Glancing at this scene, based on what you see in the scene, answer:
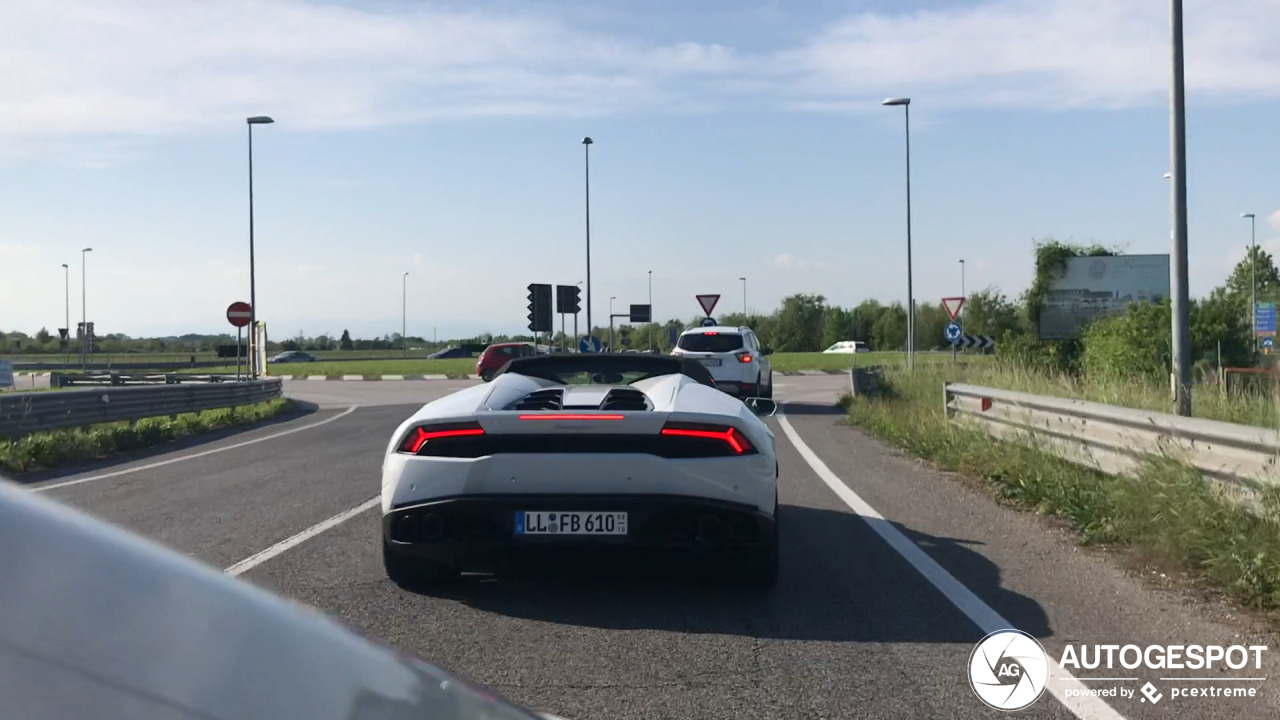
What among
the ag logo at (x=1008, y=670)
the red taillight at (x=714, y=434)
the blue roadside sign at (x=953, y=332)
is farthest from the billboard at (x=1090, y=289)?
the ag logo at (x=1008, y=670)

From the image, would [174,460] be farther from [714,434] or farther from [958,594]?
[958,594]

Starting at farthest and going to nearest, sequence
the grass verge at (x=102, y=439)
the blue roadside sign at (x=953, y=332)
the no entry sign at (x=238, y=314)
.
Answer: the blue roadside sign at (x=953, y=332), the no entry sign at (x=238, y=314), the grass verge at (x=102, y=439)

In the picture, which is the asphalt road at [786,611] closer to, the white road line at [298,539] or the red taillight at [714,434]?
the white road line at [298,539]

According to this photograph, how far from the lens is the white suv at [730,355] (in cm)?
2350

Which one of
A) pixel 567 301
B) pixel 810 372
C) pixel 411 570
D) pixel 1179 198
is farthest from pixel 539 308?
pixel 411 570

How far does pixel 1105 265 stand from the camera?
146ft

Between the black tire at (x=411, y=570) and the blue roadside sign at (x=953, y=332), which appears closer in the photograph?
the black tire at (x=411, y=570)

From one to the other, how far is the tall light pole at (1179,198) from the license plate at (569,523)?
685 centimetres

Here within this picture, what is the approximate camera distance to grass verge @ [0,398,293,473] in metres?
14.2

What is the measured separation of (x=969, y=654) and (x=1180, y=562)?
2.42 meters

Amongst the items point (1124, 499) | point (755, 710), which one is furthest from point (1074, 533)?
point (755, 710)

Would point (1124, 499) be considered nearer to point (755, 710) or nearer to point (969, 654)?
point (969, 654)

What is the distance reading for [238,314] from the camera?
30.5m

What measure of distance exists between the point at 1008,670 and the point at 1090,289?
4264 cm
